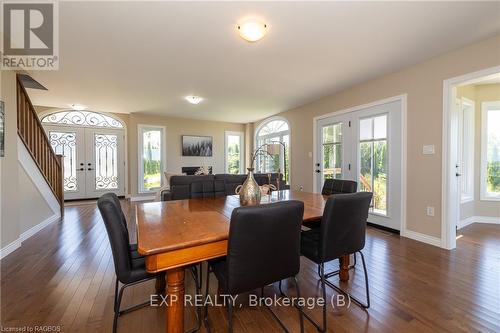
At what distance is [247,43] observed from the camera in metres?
2.52

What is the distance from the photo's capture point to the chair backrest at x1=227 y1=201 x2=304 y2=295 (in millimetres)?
1113

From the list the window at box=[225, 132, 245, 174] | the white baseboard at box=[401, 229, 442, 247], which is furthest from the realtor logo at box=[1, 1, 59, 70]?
the window at box=[225, 132, 245, 174]

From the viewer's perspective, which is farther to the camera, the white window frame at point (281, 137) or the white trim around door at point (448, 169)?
the white window frame at point (281, 137)

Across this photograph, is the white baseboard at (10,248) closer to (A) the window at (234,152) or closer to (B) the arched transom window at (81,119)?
(B) the arched transom window at (81,119)

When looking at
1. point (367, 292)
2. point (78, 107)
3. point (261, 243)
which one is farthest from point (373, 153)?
point (78, 107)

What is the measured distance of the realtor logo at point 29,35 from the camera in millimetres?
1984

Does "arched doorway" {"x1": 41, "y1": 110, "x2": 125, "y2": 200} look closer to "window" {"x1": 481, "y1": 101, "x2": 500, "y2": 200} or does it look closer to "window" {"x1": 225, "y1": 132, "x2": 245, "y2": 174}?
"window" {"x1": 225, "y1": 132, "x2": 245, "y2": 174}

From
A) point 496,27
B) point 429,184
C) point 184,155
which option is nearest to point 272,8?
point 496,27

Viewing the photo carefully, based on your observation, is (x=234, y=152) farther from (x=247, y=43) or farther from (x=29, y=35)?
(x=29, y=35)

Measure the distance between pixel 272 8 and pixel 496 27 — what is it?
7.62ft

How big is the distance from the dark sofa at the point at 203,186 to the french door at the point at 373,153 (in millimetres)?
1327

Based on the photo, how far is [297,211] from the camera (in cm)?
125

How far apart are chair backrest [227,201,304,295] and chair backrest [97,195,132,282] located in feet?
2.17

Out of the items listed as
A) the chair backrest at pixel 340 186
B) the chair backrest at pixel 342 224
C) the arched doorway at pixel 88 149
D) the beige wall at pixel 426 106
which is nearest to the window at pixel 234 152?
the arched doorway at pixel 88 149
